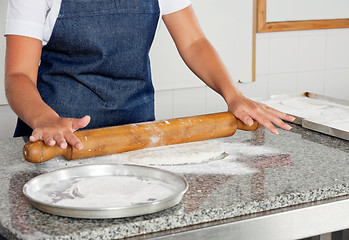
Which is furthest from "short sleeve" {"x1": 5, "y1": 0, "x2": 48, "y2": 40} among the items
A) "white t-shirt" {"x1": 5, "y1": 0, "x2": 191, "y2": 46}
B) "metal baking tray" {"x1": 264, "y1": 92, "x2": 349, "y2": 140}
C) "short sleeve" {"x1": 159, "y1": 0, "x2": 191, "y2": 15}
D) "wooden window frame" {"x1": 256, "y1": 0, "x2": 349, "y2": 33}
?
"wooden window frame" {"x1": 256, "y1": 0, "x2": 349, "y2": 33}

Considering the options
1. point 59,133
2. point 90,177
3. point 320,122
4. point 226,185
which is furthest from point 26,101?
point 320,122

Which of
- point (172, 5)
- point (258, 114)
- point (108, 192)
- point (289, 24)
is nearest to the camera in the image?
point (108, 192)

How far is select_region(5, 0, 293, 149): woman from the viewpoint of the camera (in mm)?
1403

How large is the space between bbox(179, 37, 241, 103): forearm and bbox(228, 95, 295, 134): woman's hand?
0.42 ft

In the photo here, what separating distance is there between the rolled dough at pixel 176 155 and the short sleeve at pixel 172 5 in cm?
53

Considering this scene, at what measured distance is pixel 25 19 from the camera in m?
1.40

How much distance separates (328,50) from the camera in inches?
125

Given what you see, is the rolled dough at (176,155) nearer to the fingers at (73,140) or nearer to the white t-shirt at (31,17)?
the fingers at (73,140)

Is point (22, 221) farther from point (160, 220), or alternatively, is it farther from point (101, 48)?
point (101, 48)

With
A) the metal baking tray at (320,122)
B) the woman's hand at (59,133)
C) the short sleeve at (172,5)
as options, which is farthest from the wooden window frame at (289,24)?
the woman's hand at (59,133)

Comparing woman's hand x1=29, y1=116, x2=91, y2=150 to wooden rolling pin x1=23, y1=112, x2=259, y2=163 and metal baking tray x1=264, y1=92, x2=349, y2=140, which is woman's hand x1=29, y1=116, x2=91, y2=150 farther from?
metal baking tray x1=264, y1=92, x2=349, y2=140

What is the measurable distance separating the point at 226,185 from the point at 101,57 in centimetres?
68

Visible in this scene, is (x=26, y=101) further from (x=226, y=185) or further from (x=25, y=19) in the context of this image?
(x=226, y=185)

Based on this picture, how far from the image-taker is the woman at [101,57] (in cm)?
140
